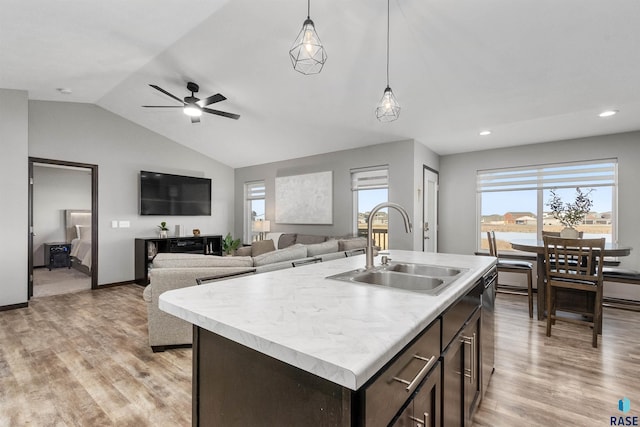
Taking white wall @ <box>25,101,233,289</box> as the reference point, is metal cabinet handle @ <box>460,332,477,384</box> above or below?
below

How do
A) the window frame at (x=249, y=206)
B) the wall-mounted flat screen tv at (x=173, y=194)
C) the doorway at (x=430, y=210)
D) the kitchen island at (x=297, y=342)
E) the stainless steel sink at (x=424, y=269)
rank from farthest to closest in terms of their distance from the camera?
the window frame at (x=249, y=206) → the wall-mounted flat screen tv at (x=173, y=194) → the doorway at (x=430, y=210) → the stainless steel sink at (x=424, y=269) → the kitchen island at (x=297, y=342)

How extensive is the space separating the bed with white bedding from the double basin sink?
6.16 metres

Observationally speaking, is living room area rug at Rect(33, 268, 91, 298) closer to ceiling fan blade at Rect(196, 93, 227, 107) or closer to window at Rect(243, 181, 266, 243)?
window at Rect(243, 181, 266, 243)

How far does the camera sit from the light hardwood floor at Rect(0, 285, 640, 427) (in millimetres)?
1854

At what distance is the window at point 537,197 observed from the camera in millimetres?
4359

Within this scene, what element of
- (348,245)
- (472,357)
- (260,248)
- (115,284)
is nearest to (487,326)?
(472,357)

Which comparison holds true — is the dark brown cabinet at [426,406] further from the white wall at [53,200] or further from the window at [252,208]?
the white wall at [53,200]

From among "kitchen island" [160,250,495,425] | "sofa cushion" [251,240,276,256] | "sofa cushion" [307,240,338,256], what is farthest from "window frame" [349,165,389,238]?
"kitchen island" [160,250,495,425]

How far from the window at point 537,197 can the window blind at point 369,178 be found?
1779mm

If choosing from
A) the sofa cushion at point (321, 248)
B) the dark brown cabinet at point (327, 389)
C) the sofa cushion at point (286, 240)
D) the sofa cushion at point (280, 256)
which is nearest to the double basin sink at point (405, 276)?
the dark brown cabinet at point (327, 389)

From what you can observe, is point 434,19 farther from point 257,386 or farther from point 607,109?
point 257,386

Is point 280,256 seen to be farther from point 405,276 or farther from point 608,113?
point 608,113

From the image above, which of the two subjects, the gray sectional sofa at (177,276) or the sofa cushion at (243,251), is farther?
the sofa cushion at (243,251)

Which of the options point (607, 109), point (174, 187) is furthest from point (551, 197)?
point (174, 187)
